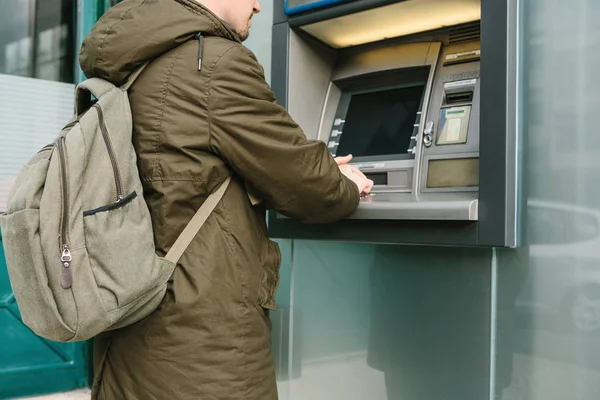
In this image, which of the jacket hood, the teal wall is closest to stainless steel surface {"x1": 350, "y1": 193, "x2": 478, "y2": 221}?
the teal wall

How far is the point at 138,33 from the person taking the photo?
1.30m

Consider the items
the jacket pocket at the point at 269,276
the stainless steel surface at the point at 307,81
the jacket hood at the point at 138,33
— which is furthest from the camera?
the stainless steel surface at the point at 307,81

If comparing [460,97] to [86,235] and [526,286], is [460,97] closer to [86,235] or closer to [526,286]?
Answer: [526,286]

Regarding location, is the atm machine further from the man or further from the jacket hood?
the jacket hood

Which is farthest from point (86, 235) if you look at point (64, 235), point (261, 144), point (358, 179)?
point (358, 179)

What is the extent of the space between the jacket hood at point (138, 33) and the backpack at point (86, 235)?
0.07 metres

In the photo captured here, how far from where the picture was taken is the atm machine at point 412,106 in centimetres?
153

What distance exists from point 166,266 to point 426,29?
3.92 ft

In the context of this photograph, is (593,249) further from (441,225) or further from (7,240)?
(7,240)

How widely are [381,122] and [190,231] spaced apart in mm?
880

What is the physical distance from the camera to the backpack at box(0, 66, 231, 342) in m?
1.17

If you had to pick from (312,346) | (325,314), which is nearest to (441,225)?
(325,314)

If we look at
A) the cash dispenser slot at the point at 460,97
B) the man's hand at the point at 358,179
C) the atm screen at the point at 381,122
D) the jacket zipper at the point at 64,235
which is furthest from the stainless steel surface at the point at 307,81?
the jacket zipper at the point at 64,235

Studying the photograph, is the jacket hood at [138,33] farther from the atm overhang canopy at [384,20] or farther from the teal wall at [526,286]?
the teal wall at [526,286]
